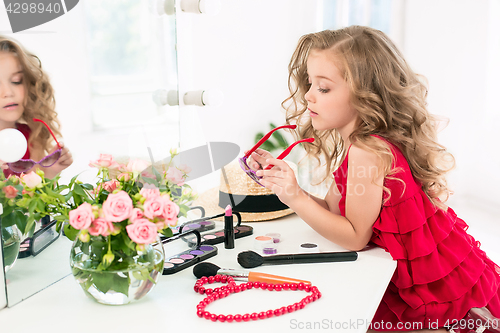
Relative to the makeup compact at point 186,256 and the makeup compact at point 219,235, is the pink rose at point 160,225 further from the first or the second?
the makeup compact at point 219,235

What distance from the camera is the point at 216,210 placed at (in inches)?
47.8

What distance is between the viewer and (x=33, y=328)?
65 centimetres

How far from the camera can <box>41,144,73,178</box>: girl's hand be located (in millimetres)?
757

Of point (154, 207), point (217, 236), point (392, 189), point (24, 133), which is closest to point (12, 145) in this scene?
point (24, 133)

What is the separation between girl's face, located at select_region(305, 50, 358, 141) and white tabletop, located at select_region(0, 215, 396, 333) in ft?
1.21

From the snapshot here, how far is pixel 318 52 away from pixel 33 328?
81cm

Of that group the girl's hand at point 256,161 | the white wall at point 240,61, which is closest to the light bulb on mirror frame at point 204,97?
the white wall at point 240,61

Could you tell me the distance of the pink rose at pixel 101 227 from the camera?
2.08ft

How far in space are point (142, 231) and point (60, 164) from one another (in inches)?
9.7

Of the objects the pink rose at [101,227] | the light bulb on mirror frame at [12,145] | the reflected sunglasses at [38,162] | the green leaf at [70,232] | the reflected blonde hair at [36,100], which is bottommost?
the green leaf at [70,232]

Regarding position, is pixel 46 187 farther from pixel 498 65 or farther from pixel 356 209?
pixel 498 65

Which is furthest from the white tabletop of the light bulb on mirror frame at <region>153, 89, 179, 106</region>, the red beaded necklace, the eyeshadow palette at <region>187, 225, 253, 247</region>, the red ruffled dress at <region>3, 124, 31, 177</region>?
the light bulb on mirror frame at <region>153, 89, 179, 106</region>

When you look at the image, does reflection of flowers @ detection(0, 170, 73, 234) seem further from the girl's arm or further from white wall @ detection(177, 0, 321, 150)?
white wall @ detection(177, 0, 321, 150)

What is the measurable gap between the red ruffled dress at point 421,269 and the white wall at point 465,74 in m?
2.10
